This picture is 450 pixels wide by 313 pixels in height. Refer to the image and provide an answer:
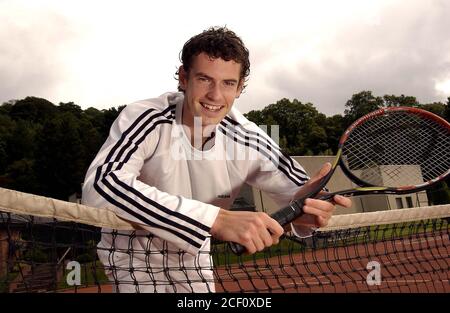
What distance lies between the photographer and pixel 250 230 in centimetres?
222

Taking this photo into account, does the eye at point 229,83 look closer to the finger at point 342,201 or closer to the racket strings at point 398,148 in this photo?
the finger at point 342,201

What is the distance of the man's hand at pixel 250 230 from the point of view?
87.7 inches

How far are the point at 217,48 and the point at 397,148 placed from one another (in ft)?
6.74

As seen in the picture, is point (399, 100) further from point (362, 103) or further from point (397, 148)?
point (397, 148)

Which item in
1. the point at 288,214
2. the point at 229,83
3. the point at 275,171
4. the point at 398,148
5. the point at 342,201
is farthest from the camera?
the point at 398,148

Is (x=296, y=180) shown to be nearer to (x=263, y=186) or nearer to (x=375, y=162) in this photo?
(x=263, y=186)

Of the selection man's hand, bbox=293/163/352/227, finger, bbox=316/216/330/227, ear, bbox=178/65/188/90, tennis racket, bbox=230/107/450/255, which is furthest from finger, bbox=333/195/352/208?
ear, bbox=178/65/188/90

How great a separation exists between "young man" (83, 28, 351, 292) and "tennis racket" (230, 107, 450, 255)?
617 mm

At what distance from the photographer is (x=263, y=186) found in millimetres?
3248

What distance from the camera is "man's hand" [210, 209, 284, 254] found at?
2.23 metres

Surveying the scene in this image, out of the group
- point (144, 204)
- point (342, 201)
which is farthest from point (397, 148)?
point (144, 204)
